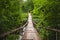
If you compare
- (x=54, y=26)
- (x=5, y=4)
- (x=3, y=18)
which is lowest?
(x=54, y=26)

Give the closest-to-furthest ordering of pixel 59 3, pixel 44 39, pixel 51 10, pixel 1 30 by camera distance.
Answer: pixel 1 30
pixel 59 3
pixel 51 10
pixel 44 39

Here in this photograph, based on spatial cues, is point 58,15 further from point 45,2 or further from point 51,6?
point 45,2

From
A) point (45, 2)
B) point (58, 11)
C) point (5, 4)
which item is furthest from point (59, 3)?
point (5, 4)

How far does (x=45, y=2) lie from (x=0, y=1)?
8.61ft

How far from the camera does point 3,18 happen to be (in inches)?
236

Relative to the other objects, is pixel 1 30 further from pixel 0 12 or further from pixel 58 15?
pixel 58 15

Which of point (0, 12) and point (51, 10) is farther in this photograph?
point (51, 10)

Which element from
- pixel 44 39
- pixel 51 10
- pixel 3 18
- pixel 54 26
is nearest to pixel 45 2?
pixel 51 10

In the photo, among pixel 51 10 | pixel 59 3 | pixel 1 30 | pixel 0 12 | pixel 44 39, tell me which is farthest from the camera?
pixel 44 39

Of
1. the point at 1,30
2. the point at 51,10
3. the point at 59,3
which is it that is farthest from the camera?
the point at 51,10

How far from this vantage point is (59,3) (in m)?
6.97

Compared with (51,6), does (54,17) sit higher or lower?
lower

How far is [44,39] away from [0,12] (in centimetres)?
347

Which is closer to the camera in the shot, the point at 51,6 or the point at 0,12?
the point at 0,12
